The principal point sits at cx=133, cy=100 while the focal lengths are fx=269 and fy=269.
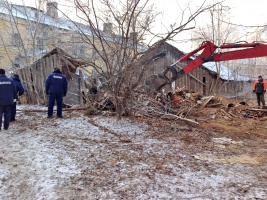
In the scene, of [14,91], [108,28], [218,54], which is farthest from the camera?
[218,54]

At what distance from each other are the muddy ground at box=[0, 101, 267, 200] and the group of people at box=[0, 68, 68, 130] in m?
0.59

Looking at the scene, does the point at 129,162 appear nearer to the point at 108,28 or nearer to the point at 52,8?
the point at 108,28

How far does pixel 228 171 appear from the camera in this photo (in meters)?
4.14

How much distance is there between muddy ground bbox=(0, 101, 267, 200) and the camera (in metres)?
3.46

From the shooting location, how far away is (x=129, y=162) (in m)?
4.52

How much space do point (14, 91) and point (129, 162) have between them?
14.4ft

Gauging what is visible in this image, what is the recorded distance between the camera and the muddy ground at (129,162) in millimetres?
3461

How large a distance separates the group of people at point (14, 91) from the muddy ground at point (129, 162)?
590 millimetres

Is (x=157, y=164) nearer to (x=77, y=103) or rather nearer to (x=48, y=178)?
(x=48, y=178)

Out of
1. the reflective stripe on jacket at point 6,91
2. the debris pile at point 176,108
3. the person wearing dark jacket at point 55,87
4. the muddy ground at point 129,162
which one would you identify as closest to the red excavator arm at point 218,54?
the debris pile at point 176,108

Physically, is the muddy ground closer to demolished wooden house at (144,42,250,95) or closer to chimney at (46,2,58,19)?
chimney at (46,2,58,19)

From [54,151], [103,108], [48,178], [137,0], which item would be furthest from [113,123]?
[48,178]

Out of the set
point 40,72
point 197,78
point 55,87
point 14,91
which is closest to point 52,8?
point 55,87

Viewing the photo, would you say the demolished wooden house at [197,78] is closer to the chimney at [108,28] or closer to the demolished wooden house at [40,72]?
the demolished wooden house at [40,72]
